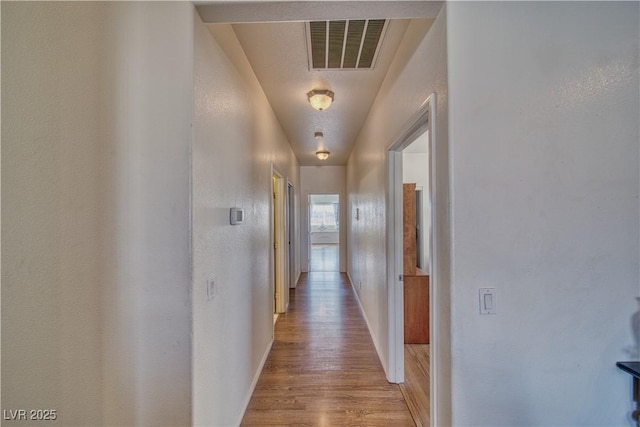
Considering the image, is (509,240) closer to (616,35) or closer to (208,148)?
(616,35)

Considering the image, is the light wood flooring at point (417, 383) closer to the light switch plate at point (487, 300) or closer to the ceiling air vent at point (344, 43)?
the light switch plate at point (487, 300)

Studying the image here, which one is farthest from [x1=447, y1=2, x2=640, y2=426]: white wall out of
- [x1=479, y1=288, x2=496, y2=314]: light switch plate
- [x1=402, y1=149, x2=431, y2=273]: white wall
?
[x1=402, y1=149, x2=431, y2=273]: white wall

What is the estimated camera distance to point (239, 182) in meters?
1.87

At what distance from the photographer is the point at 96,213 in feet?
3.75

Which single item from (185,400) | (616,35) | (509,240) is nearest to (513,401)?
(509,240)

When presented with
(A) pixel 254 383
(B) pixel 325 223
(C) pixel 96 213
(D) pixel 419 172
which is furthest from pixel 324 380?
(B) pixel 325 223

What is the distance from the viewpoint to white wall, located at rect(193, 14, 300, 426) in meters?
1.27

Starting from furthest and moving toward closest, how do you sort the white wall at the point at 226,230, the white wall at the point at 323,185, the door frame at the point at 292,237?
the white wall at the point at 323,185
the door frame at the point at 292,237
the white wall at the point at 226,230

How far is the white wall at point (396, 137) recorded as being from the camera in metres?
1.20

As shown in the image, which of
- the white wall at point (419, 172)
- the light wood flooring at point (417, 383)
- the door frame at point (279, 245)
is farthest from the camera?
the white wall at point (419, 172)

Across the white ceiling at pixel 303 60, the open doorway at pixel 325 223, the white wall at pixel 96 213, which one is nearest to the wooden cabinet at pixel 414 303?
the white ceiling at pixel 303 60

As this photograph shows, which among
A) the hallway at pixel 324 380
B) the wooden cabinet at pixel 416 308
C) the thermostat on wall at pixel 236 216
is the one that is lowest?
the hallway at pixel 324 380

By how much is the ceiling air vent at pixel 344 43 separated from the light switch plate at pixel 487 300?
5.28 feet

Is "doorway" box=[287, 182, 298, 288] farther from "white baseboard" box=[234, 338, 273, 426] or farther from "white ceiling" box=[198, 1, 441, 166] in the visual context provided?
"white baseboard" box=[234, 338, 273, 426]
